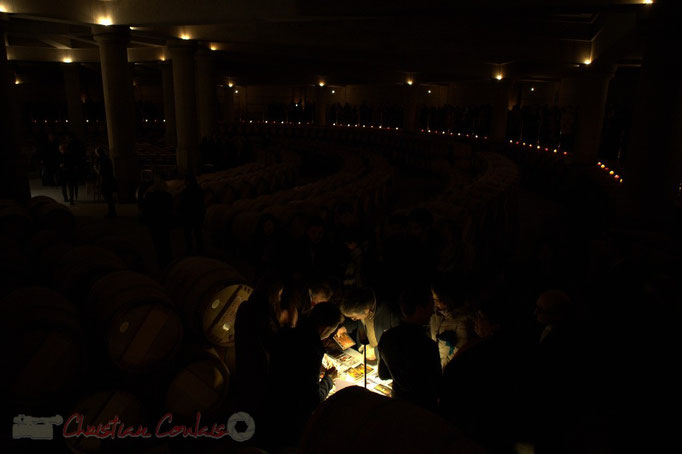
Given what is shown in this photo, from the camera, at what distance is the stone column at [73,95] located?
72.7 feet

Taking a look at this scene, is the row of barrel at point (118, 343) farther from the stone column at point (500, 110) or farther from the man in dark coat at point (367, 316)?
the stone column at point (500, 110)

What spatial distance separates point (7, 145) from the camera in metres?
9.04

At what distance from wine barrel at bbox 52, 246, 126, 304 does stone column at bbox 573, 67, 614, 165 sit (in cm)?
1413

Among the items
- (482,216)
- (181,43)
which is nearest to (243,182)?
(482,216)

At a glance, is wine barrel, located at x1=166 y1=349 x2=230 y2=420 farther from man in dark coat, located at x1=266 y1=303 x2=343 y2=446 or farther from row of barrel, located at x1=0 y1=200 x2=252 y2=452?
man in dark coat, located at x1=266 y1=303 x2=343 y2=446

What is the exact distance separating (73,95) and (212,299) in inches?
924

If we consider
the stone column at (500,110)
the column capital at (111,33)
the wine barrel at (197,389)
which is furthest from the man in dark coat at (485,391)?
the stone column at (500,110)

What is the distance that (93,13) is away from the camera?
11.3 meters

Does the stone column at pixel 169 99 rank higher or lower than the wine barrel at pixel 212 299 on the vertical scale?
higher

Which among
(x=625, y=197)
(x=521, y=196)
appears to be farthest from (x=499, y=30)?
(x=625, y=197)

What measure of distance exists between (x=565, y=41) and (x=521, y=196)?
4926 millimetres

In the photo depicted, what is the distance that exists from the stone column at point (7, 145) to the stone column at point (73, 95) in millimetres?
14572

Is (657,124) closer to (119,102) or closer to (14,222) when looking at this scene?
(14,222)

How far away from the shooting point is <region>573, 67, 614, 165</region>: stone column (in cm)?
1455
